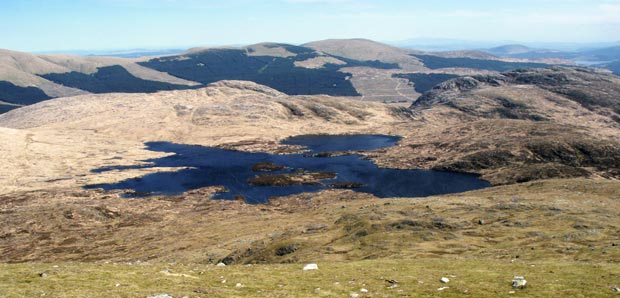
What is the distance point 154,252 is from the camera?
2564 inches

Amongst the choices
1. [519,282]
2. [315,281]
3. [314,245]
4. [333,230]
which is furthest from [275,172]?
[519,282]

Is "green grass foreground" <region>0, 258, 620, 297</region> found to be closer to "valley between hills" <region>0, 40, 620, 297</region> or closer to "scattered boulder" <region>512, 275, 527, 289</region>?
"valley between hills" <region>0, 40, 620, 297</region>

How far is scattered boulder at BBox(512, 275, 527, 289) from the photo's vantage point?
Answer: 27594 millimetres

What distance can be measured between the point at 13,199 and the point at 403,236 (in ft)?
357

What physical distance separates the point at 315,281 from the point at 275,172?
4420 inches

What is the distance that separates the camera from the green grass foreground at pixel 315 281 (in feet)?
86.9

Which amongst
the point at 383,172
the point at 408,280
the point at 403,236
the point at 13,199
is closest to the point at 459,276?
the point at 408,280

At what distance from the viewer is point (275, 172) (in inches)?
5605

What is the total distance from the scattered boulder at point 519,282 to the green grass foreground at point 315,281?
46cm

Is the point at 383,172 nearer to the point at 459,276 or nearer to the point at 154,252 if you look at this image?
the point at 154,252

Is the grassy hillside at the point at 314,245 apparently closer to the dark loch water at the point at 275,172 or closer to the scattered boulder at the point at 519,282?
the scattered boulder at the point at 519,282

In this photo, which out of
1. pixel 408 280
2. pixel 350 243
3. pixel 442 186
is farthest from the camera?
pixel 442 186

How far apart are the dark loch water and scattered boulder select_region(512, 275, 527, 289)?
85886mm

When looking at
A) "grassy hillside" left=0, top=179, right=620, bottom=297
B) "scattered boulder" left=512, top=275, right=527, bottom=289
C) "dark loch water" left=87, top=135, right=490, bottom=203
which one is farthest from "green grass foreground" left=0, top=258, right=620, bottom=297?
"dark loch water" left=87, top=135, right=490, bottom=203
